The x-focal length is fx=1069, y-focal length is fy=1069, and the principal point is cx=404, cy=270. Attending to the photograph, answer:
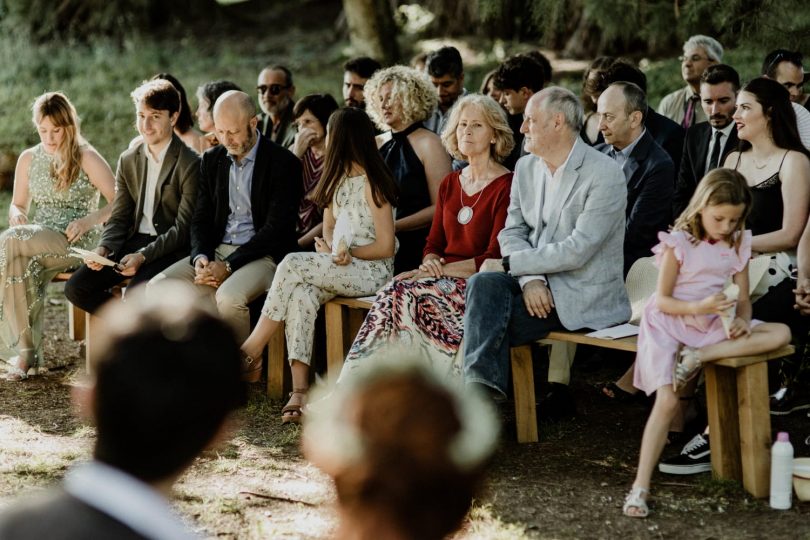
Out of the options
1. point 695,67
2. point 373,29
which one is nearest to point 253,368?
point 695,67

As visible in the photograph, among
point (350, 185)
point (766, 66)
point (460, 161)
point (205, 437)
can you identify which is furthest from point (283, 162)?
point (205, 437)

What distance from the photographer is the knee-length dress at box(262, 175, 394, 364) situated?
5457 mm

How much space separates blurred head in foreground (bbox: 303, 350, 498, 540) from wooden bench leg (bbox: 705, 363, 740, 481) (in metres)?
2.84

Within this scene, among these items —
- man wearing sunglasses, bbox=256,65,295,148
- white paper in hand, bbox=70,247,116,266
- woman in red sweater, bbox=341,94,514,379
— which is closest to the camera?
woman in red sweater, bbox=341,94,514,379

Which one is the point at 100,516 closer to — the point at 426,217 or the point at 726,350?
the point at 726,350

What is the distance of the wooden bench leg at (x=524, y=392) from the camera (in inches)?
196

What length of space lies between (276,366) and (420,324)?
1219mm

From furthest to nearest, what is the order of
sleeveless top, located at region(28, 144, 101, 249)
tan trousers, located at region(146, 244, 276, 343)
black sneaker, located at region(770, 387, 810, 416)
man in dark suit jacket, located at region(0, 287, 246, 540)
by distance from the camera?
sleeveless top, located at region(28, 144, 101, 249) < tan trousers, located at region(146, 244, 276, 343) < black sneaker, located at region(770, 387, 810, 416) < man in dark suit jacket, located at region(0, 287, 246, 540)

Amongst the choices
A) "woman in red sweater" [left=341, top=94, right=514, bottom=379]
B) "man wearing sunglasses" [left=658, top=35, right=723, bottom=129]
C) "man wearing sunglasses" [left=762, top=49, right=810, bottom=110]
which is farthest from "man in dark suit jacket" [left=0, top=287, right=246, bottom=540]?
"man wearing sunglasses" [left=658, top=35, right=723, bottom=129]

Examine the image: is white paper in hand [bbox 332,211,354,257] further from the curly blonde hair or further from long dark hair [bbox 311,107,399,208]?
the curly blonde hair

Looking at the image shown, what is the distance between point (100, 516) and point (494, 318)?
3.33m

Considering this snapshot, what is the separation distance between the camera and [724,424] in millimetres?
4316

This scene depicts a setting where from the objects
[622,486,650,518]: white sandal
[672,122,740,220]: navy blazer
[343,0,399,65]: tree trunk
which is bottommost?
[622,486,650,518]: white sandal

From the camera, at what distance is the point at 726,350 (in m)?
4.14
